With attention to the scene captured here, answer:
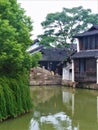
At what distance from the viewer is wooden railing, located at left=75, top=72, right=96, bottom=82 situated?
33372mm

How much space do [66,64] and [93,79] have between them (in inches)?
284

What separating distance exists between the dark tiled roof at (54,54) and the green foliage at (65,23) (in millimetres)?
1065

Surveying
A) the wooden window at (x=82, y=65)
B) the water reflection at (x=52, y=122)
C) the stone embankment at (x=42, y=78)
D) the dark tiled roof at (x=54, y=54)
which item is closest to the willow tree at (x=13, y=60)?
the water reflection at (x=52, y=122)

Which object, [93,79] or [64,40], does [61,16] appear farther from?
[93,79]

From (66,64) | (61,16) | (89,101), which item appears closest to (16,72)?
(89,101)

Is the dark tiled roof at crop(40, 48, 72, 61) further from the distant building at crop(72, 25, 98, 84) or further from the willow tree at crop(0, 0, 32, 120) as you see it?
the willow tree at crop(0, 0, 32, 120)

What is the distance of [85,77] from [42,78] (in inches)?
258

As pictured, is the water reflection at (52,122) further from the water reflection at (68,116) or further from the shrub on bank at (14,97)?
the shrub on bank at (14,97)

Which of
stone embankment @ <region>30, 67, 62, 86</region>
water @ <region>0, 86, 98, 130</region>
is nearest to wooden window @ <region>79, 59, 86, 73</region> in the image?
stone embankment @ <region>30, 67, 62, 86</region>

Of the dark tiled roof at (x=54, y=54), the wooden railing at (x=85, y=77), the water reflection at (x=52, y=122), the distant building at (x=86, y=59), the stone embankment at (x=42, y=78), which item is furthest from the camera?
the dark tiled roof at (x=54, y=54)

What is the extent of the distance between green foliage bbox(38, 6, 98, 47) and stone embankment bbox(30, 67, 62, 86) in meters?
7.42

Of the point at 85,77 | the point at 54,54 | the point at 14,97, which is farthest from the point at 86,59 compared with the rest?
the point at 14,97

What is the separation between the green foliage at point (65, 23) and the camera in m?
44.6

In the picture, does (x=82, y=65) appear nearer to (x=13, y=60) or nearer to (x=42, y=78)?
(x=42, y=78)
